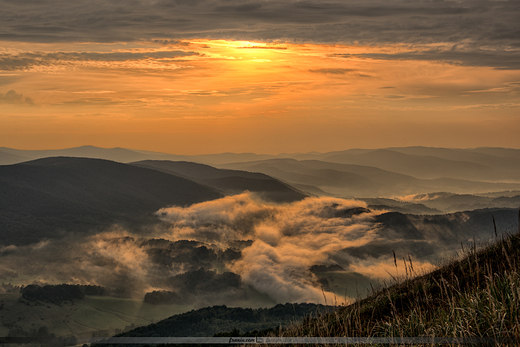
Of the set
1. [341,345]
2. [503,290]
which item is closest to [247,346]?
[341,345]

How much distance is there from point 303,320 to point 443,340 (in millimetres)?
10731

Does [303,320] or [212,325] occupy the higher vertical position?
[303,320]

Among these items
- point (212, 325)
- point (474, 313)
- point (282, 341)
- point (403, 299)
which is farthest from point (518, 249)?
point (212, 325)

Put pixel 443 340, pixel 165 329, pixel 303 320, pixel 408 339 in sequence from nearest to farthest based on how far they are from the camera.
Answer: pixel 443 340 → pixel 408 339 → pixel 303 320 → pixel 165 329

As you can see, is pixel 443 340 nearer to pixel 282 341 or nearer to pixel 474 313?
pixel 474 313

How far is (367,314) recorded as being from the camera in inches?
652

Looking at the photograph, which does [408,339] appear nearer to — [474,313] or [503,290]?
[474,313]

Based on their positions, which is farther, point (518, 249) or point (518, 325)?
point (518, 249)

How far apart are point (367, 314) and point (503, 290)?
5.68 metres

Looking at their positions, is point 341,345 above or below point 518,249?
below

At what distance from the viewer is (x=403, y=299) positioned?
Answer: 58.2 ft

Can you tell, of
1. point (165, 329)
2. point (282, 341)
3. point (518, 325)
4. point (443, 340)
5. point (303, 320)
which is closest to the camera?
point (518, 325)

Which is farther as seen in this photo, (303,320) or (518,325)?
(303,320)

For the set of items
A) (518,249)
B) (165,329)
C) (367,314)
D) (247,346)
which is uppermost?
(518,249)
